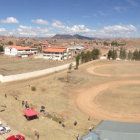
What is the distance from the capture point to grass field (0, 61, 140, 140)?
24525mm

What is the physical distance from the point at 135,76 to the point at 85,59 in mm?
34866

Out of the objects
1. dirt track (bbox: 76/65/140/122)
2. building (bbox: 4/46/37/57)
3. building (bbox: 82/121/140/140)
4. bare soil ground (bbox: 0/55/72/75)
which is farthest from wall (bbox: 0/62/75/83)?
building (bbox: 4/46/37/57)

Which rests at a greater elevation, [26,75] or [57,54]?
[57,54]

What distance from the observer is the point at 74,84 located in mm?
50125

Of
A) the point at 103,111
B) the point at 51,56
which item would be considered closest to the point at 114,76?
the point at 103,111

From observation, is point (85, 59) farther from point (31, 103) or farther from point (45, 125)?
point (45, 125)

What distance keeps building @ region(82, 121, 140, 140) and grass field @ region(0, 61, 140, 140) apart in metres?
3.58

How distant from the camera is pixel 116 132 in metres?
19.1

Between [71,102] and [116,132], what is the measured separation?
18.5 meters

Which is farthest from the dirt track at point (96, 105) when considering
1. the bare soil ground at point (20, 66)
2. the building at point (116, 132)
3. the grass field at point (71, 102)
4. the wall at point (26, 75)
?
the bare soil ground at point (20, 66)

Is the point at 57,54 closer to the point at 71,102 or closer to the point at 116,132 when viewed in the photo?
the point at 71,102

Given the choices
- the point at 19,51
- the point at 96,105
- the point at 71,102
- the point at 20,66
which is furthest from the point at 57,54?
the point at 96,105

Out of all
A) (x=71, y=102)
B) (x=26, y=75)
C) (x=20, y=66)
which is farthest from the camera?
(x=20, y=66)

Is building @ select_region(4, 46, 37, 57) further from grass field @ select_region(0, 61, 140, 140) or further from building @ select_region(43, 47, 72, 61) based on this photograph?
grass field @ select_region(0, 61, 140, 140)
